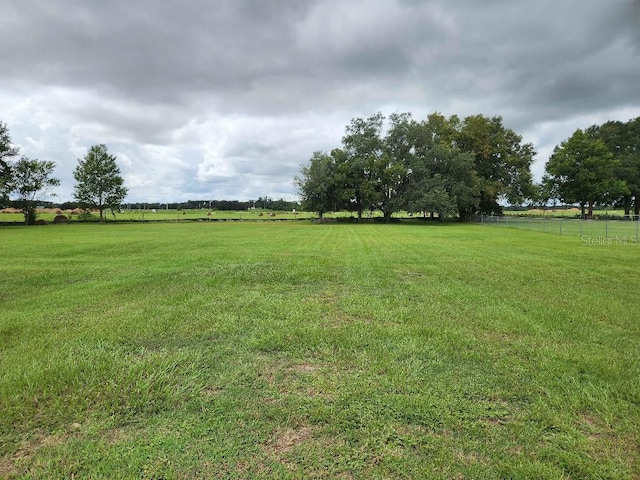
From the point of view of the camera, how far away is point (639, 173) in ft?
182

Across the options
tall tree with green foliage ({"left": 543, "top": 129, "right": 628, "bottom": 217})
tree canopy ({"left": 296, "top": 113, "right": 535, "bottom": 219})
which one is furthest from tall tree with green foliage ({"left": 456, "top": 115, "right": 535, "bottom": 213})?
tall tree with green foliage ({"left": 543, "top": 129, "right": 628, "bottom": 217})

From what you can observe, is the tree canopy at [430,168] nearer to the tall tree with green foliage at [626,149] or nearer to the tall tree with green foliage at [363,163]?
the tall tree with green foliage at [363,163]

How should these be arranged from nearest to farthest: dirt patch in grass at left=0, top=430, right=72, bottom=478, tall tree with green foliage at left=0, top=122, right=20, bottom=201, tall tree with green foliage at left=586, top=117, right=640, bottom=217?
dirt patch in grass at left=0, top=430, right=72, bottom=478, tall tree with green foliage at left=0, top=122, right=20, bottom=201, tall tree with green foliage at left=586, top=117, right=640, bottom=217

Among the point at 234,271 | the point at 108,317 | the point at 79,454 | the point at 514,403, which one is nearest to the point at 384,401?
the point at 514,403

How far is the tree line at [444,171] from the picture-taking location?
4356 centimetres

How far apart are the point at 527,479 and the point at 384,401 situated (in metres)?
1.05

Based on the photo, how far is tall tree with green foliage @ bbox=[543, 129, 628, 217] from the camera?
5188 cm

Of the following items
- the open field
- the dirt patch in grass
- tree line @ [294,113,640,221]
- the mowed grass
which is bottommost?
the dirt patch in grass

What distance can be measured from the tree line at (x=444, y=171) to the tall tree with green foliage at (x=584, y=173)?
128 millimetres

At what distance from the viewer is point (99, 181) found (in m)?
44.3

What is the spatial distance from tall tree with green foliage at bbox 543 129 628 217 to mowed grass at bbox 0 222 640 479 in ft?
191

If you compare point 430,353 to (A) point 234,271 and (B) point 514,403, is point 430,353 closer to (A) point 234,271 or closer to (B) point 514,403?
(B) point 514,403

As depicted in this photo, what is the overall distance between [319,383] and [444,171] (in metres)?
45.3

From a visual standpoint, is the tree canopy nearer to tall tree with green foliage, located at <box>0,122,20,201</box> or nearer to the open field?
the open field
